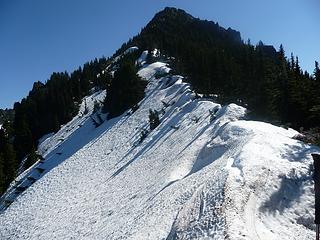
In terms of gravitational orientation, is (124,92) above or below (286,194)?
above

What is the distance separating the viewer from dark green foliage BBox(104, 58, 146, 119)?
72.0m

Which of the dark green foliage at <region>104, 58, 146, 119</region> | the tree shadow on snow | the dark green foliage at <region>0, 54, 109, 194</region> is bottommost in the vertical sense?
the tree shadow on snow

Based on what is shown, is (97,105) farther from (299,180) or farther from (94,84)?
(299,180)

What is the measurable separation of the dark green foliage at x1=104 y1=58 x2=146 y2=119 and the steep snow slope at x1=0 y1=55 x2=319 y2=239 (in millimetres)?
3960

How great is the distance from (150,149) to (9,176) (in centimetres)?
2909

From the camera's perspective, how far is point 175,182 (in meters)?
30.2

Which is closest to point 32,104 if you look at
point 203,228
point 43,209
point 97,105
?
point 97,105

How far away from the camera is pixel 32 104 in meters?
102

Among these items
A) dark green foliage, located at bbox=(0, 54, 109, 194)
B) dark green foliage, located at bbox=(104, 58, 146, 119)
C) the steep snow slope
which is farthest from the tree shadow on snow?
dark green foliage, located at bbox=(0, 54, 109, 194)

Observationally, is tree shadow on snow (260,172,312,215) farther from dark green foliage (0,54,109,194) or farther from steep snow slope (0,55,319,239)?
dark green foliage (0,54,109,194)

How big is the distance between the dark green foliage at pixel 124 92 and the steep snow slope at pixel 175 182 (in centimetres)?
396

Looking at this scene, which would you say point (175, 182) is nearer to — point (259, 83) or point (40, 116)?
point (259, 83)

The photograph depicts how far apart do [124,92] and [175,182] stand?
45.1m

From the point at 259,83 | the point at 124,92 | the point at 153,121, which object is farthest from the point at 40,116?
the point at 259,83
